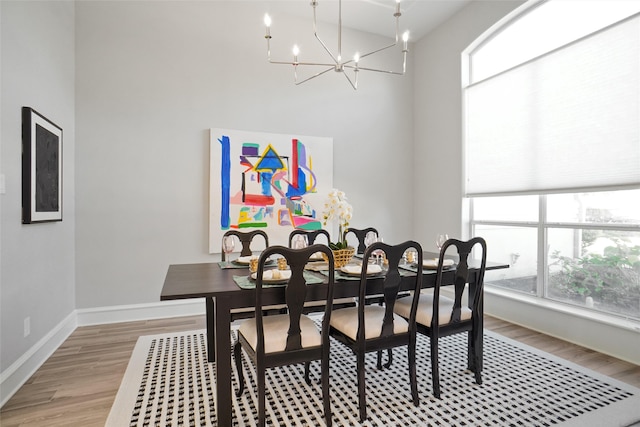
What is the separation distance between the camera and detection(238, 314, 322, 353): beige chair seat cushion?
1.88 metres

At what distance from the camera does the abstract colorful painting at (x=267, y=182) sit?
3912 mm

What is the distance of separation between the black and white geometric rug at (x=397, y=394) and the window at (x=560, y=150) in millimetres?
1014

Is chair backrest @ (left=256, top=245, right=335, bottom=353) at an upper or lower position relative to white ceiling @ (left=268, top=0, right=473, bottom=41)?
lower

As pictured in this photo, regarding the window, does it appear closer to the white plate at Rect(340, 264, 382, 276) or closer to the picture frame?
the white plate at Rect(340, 264, 382, 276)

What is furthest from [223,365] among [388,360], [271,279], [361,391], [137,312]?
[137,312]

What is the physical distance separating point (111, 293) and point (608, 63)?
5056 mm

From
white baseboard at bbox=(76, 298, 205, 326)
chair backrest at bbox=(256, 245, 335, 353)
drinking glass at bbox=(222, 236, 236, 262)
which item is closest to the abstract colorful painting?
white baseboard at bbox=(76, 298, 205, 326)

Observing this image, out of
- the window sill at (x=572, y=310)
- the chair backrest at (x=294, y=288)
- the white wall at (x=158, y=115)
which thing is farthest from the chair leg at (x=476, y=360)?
the white wall at (x=158, y=115)

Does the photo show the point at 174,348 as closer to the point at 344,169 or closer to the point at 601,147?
the point at 344,169

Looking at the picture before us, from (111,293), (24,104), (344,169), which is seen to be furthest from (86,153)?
(344,169)

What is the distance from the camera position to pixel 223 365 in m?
1.86

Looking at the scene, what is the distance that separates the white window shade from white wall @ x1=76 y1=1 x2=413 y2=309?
201 cm

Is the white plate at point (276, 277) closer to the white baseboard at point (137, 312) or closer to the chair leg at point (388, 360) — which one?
the chair leg at point (388, 360)

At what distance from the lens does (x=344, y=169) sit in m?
4.64
